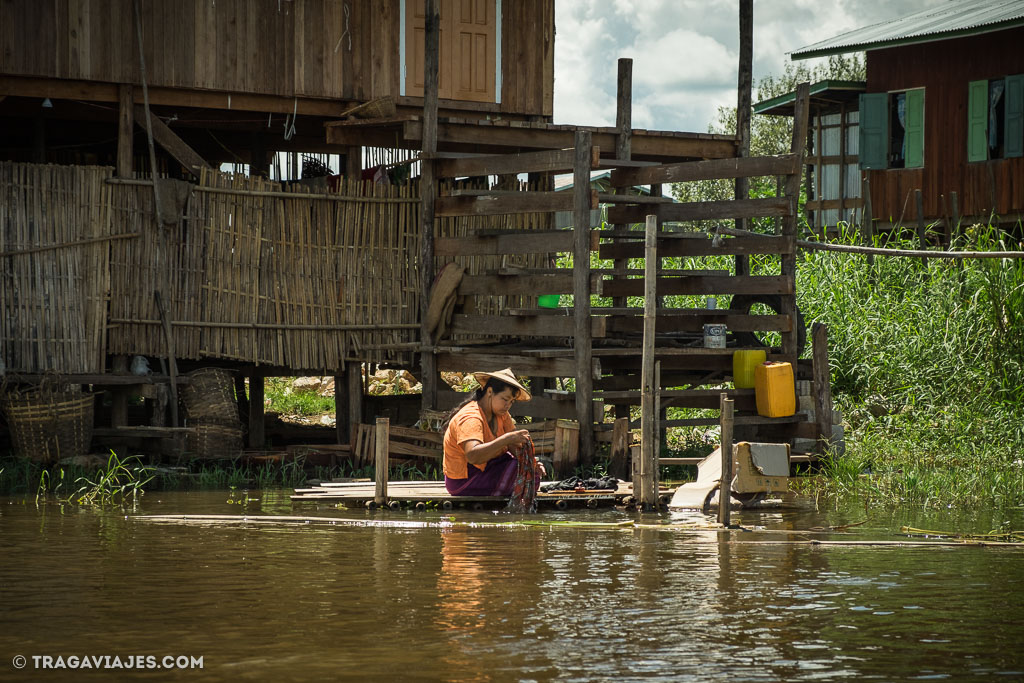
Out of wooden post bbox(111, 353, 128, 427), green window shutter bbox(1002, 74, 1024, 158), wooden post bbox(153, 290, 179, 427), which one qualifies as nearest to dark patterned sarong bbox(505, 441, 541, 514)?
wooden post bbox(153, 290, 179, 427)

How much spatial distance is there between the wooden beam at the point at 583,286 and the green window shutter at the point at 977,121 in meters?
11.4

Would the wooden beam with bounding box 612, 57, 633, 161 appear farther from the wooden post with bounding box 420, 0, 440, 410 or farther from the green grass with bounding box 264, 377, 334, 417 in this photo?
the green grass with bounding box 264, 377, 334, 417

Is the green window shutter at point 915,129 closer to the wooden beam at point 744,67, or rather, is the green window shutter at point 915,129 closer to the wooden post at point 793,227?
the wooden beam at point 744,67

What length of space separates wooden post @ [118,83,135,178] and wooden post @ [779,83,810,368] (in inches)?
281

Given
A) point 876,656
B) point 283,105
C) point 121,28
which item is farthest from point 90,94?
point 876,656

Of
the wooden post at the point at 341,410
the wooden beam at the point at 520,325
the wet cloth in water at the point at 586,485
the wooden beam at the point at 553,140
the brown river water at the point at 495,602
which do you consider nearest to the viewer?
the brown river water at the point at 495,602

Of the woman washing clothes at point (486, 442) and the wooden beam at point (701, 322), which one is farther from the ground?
the wooden beam at point (701, 322)

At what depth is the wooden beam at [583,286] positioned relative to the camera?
12.6m

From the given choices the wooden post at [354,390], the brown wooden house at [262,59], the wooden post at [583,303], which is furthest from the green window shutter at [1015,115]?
the wooden post at [354,390]

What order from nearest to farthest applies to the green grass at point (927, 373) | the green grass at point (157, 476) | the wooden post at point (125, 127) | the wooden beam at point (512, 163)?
1. the green grass at point (927, 373)
2. the green grass at point (157, 476)
3. the wooden beam at point (512, 163)
4. the wooden post at point (125, 127)

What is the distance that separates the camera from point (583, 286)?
12688mm

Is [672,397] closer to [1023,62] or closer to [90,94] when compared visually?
[90,94]

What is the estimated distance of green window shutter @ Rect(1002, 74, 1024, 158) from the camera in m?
20.7

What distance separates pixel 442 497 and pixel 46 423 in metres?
4.74
